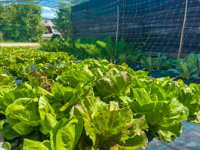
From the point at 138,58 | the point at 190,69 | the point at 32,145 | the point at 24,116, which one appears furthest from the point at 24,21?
the point at 32,145

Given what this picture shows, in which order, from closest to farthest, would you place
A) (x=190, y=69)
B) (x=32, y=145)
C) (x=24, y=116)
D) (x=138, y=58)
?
(x=32, y=145) → (x=24, y=116) → (x=190, y=69) → (x=138, y=58)

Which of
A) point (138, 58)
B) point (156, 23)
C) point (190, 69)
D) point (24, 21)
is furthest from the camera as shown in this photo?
point (24, 21)

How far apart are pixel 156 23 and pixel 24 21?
27.5 meters

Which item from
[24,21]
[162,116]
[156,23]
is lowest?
[162,116]

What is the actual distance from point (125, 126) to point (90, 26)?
1036 centimetres

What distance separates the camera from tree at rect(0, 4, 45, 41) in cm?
2550

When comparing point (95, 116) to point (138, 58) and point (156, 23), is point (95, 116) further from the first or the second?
point (156, 23)

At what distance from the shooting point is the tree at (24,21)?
2550 centimetres

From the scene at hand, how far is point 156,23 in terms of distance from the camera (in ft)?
19.3

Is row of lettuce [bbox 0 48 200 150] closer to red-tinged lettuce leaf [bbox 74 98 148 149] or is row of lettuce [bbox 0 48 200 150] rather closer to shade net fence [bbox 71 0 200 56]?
red-tinged lettuce leaf [bbox 74 98 148 149]

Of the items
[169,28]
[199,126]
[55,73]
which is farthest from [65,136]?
[169,28]

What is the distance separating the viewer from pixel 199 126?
1099 millimetres

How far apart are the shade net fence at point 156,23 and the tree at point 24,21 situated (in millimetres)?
22264

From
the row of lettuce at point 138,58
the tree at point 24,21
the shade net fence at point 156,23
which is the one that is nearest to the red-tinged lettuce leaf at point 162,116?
the row of lettuce at point 138,58
